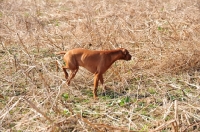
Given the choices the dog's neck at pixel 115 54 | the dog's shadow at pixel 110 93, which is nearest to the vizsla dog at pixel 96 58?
the dog's neck at pixel 115 54

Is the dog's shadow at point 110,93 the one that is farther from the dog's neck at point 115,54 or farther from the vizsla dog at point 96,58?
the dog's neck at point 115,54

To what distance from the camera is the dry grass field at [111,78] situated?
299cm

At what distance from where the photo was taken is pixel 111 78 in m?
4.21

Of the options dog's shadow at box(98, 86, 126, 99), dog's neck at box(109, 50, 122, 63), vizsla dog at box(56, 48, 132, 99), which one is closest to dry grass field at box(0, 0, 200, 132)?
dog's shadow at box(98, 86, 126, 99)

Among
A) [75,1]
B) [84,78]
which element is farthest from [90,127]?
[75,1]

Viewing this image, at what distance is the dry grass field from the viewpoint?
2990 mm

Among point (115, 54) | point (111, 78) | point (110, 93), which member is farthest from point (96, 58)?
point (111, 78)

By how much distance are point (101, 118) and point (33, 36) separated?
3.00 metres

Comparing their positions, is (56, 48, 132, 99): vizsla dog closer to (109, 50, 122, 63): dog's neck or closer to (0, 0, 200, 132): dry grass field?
(109, 50, 122, 63): dog's neck

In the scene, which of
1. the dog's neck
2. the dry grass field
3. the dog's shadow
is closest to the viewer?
the dry grass field

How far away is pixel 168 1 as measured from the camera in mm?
8203

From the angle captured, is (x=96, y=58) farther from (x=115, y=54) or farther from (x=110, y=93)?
(x=110, y=93)

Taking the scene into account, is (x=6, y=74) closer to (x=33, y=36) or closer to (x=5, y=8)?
(x=33, y=36)

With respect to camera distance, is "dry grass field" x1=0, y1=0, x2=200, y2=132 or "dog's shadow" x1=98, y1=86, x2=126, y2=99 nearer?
"dry grass field" x1=0, y1=0, x2=200, y2=132
